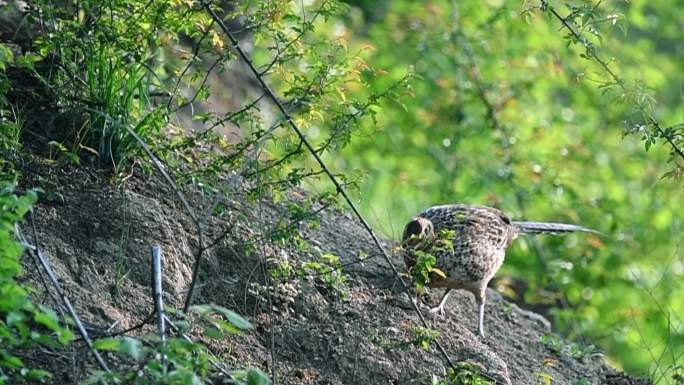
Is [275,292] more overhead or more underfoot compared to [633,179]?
more underfoot

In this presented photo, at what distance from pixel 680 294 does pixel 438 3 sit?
538cm

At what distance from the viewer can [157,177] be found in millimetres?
7809

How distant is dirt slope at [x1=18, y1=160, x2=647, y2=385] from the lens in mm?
6945

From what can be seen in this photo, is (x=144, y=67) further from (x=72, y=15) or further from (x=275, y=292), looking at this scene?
(x=275, y=292)

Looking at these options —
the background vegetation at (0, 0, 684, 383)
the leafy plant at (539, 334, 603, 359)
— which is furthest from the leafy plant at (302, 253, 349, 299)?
the leafy plant at (539, 334, 603, 359)

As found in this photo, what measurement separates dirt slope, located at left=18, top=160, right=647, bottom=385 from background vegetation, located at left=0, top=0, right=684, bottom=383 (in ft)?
0.92

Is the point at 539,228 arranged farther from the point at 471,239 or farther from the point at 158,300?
the point at 158,300

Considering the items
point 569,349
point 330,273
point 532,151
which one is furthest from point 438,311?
point 532,151

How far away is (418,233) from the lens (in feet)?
26.2

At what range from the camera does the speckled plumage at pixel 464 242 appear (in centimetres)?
797

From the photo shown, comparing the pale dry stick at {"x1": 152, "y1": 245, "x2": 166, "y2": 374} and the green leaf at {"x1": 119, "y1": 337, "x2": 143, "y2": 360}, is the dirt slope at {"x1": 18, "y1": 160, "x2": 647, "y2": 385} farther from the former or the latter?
the green leaf at {"x1": 119, "y1": 337, "x2": 143, "y2": 360}

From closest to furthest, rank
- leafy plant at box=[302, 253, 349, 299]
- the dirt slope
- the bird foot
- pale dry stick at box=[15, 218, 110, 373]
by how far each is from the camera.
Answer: pale dry stick at box=[15, 218, 110, 373] < the dirt slope < leafy plant at box=[302, 253, 349, 299] < the bird foot

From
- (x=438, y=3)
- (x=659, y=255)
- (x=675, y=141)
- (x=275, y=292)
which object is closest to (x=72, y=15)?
(x=275, y=292)

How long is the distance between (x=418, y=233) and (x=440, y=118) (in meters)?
8.10
